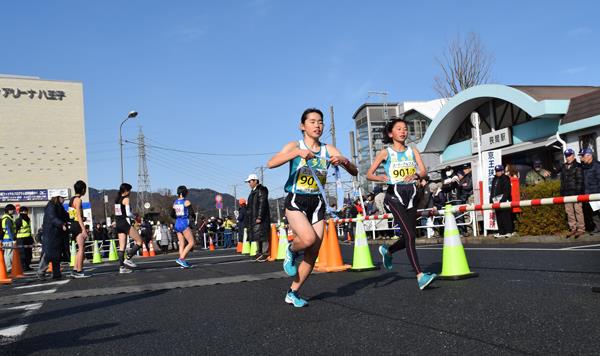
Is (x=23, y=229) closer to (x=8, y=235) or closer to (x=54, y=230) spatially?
(x=8, y=235)

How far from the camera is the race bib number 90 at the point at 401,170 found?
641 centimetres

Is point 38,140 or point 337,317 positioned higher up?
point 38,140

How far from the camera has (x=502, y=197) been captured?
552 inches

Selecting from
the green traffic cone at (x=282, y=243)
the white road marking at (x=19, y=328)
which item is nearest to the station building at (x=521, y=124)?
the green traffic cone at (x=282, y=243)

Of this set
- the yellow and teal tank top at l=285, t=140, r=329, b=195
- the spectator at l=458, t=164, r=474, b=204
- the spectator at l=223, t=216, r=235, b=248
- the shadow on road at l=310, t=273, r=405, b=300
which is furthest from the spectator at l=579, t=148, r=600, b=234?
the spectator at l=223, t=216, r=235, b=248

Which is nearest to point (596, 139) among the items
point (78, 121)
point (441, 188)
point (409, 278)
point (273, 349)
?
point (441, 188)

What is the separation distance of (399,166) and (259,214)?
7.74m

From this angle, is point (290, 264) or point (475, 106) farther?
point (475, 106)

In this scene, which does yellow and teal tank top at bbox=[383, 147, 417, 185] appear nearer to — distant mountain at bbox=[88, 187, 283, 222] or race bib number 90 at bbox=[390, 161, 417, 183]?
race bib number 90 at bbox=[390, 161, 417, 183]

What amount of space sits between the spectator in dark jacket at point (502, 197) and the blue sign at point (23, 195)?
1734 inches

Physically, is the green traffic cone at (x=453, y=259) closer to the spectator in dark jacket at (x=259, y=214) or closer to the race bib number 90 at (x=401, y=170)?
the race bib number 90 at (x=401, y=170)

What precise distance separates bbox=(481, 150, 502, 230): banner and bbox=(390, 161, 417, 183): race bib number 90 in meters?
10.1

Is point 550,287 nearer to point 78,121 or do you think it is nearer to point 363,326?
point 363,326

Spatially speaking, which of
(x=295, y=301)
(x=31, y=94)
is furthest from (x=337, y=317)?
(x=31, y=94)
